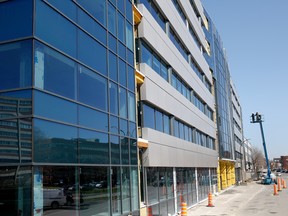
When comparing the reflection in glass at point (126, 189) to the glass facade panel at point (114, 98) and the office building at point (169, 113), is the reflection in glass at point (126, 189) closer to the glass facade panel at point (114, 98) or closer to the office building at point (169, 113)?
the office building at point (169, 113)

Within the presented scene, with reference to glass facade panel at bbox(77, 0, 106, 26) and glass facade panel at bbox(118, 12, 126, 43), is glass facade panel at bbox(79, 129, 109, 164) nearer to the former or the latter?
glass facade panel at bbox(77, 0, 106, 26)

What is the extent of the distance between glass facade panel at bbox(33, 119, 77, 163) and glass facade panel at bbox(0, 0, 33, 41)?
98.7 inches

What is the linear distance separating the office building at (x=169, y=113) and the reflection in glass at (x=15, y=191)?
359 inches

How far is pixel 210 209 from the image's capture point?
2705 centimetres

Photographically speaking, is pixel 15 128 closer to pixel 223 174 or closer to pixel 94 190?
pixel 94 190

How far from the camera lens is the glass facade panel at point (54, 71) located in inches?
394

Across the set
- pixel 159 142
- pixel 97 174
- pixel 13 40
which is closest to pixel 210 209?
pixel 159 142

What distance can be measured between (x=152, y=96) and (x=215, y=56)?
32469 millimetres

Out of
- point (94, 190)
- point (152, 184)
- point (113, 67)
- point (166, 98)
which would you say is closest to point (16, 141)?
point (94, 190)

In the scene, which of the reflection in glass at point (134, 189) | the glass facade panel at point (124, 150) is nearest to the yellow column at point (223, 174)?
the reflection in glass at point (134, 189)

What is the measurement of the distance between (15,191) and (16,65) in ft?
10.9

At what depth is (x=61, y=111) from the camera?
429 inches

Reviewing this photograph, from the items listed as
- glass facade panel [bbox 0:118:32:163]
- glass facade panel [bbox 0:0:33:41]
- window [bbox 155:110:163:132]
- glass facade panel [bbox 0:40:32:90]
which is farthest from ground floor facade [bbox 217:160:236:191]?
glass facade panel [bbox 0:0:33:41]

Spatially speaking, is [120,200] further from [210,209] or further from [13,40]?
[210,209]
